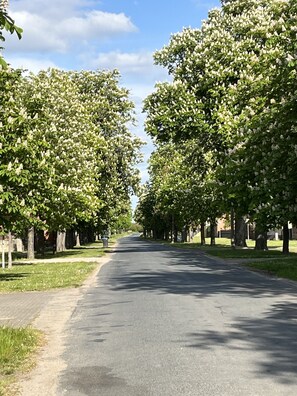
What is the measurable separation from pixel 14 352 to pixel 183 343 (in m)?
2.37

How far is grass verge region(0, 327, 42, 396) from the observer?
19.9 feet

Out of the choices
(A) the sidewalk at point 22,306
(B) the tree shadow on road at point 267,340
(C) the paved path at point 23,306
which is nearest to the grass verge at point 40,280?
(C) the paved path at point 23,306

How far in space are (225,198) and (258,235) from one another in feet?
40.8

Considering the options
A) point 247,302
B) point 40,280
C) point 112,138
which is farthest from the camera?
point 112,138

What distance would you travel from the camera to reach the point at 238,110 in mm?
28906

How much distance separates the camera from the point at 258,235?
36750mm

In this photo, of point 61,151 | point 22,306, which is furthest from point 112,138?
point 22,306

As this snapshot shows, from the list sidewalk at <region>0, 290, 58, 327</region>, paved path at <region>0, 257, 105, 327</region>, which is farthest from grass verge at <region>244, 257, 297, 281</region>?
sidewalk at <region>0, 290, 58, 327</region>

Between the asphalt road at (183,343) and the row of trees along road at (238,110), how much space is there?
700cm

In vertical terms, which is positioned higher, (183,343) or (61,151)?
(61,151)

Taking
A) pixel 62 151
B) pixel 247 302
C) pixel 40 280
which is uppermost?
pixel 62 151

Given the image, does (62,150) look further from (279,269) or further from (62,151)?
(279,269)

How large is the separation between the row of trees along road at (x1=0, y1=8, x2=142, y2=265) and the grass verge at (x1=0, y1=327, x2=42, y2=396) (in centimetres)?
343

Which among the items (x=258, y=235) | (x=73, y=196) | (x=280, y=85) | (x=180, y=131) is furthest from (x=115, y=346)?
(x=258, y=235)
